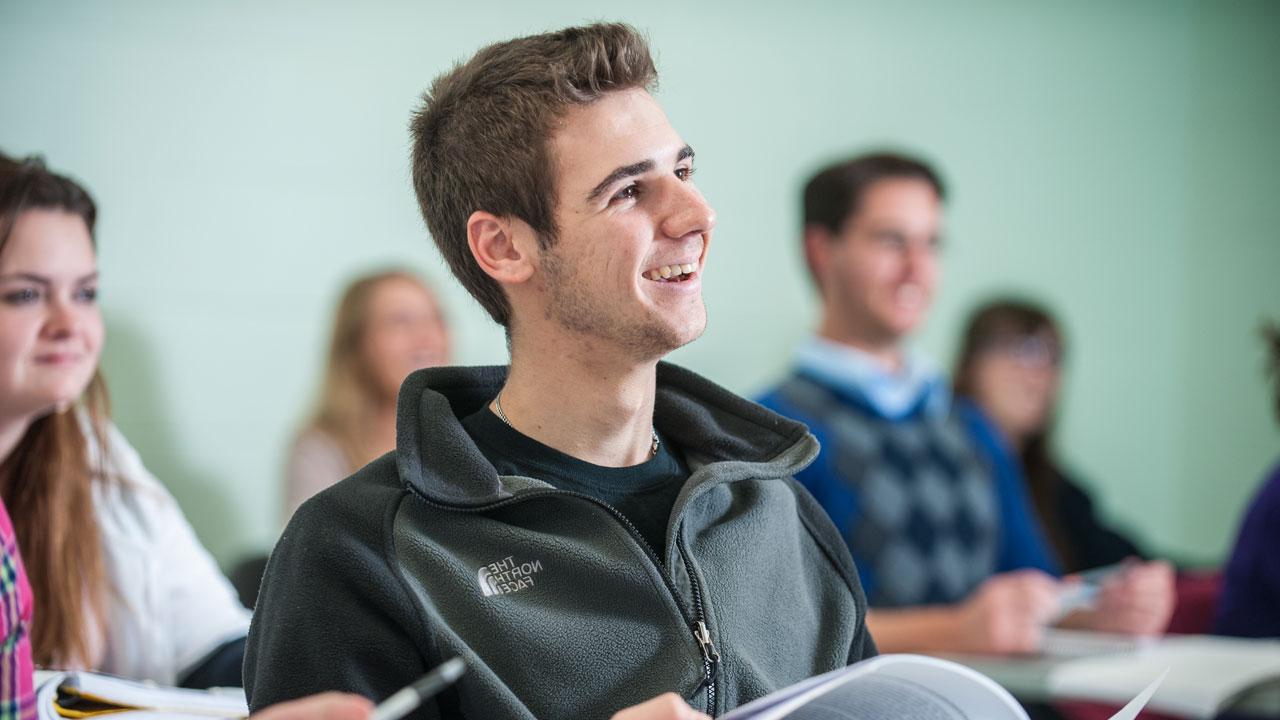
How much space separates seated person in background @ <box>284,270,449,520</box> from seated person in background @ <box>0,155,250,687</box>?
1.43 metres

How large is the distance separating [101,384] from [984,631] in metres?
1.59

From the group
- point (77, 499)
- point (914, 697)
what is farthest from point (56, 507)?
point (914, 697)

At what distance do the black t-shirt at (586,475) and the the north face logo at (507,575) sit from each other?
11 centimetres

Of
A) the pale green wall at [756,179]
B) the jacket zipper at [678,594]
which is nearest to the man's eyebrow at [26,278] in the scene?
the jacket zipper at [678,594]

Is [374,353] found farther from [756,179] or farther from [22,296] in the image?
[22,296]

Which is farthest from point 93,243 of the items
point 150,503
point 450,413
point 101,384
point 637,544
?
point 637,544

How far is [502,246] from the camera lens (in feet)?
4.85

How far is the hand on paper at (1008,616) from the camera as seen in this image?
2.38 meters

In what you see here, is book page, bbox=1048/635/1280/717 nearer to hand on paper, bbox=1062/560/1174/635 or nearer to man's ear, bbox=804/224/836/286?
hand on paper, bbox=1062/560/1174/635

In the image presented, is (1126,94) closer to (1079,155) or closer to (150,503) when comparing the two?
(1079,155)

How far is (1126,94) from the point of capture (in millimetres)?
5023

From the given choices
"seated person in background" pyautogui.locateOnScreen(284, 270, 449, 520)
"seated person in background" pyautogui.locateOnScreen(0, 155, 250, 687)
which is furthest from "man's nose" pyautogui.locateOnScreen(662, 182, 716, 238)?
"seated person in background" pyautogui.locateOnScreen(284, 270, 449, 520)

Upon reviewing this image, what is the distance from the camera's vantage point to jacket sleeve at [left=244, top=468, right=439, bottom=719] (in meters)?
1.19

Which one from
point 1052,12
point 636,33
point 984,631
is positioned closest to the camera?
point 636,33
